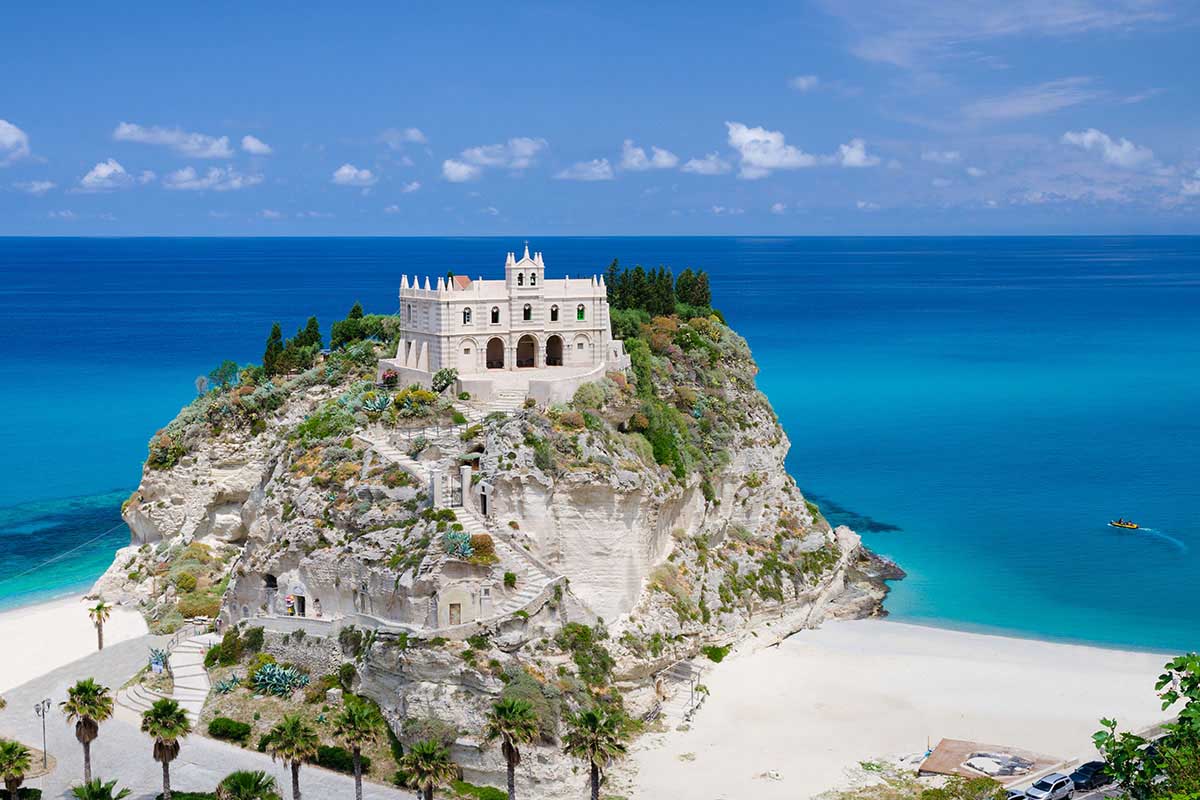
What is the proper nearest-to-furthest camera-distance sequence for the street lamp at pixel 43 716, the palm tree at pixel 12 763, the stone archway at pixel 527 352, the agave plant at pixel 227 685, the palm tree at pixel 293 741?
the palm tree at pixel 12 763 → the palm tree at pixel 293 741 → the street lamp at pixel 43 716 → the agave plant at pixel 227 685 → the stone archway at pixel 527 352

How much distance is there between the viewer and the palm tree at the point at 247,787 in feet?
127

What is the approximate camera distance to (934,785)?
46.2m

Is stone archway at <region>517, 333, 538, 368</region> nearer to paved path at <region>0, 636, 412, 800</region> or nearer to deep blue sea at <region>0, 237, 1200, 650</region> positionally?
deep blue sea at <region>0, 237, 1200, 650</region>

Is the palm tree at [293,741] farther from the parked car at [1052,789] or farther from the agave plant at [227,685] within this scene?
the parked car at [1052,789]

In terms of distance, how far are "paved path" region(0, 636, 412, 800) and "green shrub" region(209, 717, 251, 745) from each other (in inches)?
14.1

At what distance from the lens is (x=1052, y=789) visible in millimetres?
43750

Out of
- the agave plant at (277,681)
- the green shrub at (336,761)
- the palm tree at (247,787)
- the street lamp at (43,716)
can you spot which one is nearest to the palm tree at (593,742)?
the palm tree at (247,787)

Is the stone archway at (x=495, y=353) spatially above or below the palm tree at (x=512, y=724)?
above

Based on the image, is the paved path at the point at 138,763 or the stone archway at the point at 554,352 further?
the stone archway at the point at 554,352

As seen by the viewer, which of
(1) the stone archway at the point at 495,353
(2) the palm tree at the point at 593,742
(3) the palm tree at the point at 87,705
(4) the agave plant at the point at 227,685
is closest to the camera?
(3) the palm tree at the point at 87,705

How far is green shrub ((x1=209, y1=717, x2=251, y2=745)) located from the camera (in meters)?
48.4

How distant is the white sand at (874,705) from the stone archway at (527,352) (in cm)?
1998

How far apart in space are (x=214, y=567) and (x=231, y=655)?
46.4 ft

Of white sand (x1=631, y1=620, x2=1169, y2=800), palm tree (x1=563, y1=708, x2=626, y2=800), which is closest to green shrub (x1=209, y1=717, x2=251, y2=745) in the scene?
white sand (x1=631, y1=620, x2=1169, y2=800)
